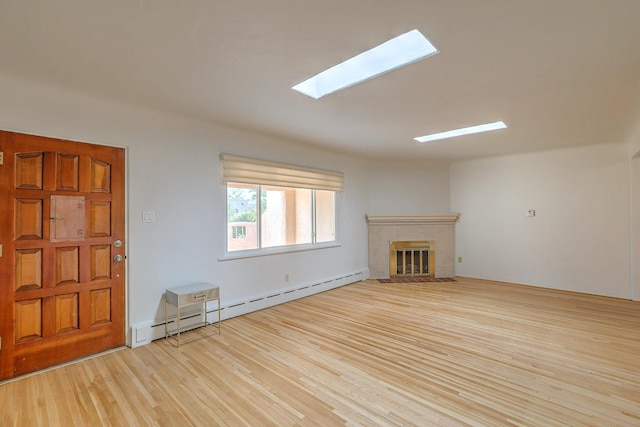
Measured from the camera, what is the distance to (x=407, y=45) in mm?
2150

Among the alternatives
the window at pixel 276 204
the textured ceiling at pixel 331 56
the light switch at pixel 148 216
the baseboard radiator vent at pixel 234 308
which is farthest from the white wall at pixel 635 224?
the light switch at pixel 148 216

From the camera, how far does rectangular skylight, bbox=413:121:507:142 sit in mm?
3842

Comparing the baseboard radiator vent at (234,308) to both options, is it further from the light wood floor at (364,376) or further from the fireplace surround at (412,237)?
the fireplace surround at (412,237)

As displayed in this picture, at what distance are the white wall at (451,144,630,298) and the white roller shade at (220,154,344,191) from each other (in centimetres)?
301

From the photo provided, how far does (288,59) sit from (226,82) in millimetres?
668

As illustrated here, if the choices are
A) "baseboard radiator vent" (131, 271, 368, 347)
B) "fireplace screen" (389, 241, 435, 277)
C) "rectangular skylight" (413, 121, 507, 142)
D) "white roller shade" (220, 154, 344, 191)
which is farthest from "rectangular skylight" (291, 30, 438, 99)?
"fireplace screen" (389, 241, 435, 277)

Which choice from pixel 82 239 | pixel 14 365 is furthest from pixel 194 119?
pixel 14 365

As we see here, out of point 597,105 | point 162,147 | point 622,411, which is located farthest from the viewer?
point 162,147

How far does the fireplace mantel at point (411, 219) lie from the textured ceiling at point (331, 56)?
281cm

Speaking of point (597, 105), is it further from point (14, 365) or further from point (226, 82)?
point (14, 365)

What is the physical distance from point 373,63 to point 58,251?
10.3 ft

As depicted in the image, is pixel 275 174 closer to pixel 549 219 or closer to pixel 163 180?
pixel 163 180

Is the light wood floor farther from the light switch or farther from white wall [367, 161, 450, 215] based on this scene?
white wall [367, 161, 450, 215]

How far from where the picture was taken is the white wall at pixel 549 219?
15.4 ft
